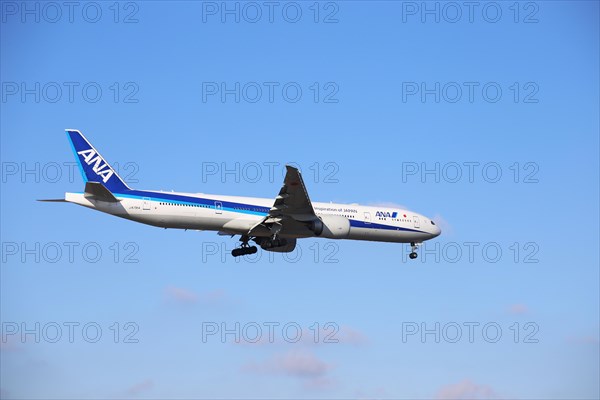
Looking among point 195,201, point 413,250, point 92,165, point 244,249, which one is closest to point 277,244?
point 244,249

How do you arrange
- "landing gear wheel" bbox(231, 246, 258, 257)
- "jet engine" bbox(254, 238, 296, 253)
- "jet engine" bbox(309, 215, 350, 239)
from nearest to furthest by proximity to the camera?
"jet engine" bbox(309, 215, 350, 239) → "jet engine" bbox(254, 238, 296, 253) → "landing gear wheel" bbox(231, 246, 258, 257)

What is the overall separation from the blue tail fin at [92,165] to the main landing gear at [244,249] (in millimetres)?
9047

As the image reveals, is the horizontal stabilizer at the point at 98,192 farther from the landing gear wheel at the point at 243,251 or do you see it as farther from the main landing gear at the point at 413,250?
the main landing gear at the point at 413,250

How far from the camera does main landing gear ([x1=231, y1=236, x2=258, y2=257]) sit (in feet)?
177

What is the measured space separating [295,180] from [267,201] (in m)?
5.37

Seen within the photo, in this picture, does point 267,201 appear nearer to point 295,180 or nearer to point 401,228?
point 295,180

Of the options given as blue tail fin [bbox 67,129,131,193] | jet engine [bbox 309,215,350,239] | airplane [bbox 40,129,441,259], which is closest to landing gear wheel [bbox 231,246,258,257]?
airplane [bbox 40,129,441,259]

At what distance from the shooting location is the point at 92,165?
158 ft

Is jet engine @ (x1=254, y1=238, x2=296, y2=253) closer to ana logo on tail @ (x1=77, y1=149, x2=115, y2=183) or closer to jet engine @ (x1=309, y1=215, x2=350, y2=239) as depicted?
jet engine @ (x1=309, y1=215, x2=350, y2=239)

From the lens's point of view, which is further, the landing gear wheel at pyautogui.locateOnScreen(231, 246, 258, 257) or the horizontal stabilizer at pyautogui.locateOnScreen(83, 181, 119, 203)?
the landing gear wheel at pyautogui.locateOnScreen(231, 246, 258, 257)

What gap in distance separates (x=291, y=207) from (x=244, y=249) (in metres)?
7.06

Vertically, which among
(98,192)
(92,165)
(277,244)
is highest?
(92,165)

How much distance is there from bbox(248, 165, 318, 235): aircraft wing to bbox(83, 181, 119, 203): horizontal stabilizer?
26.6 ft

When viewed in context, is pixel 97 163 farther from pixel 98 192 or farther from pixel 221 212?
pixel 221 212
